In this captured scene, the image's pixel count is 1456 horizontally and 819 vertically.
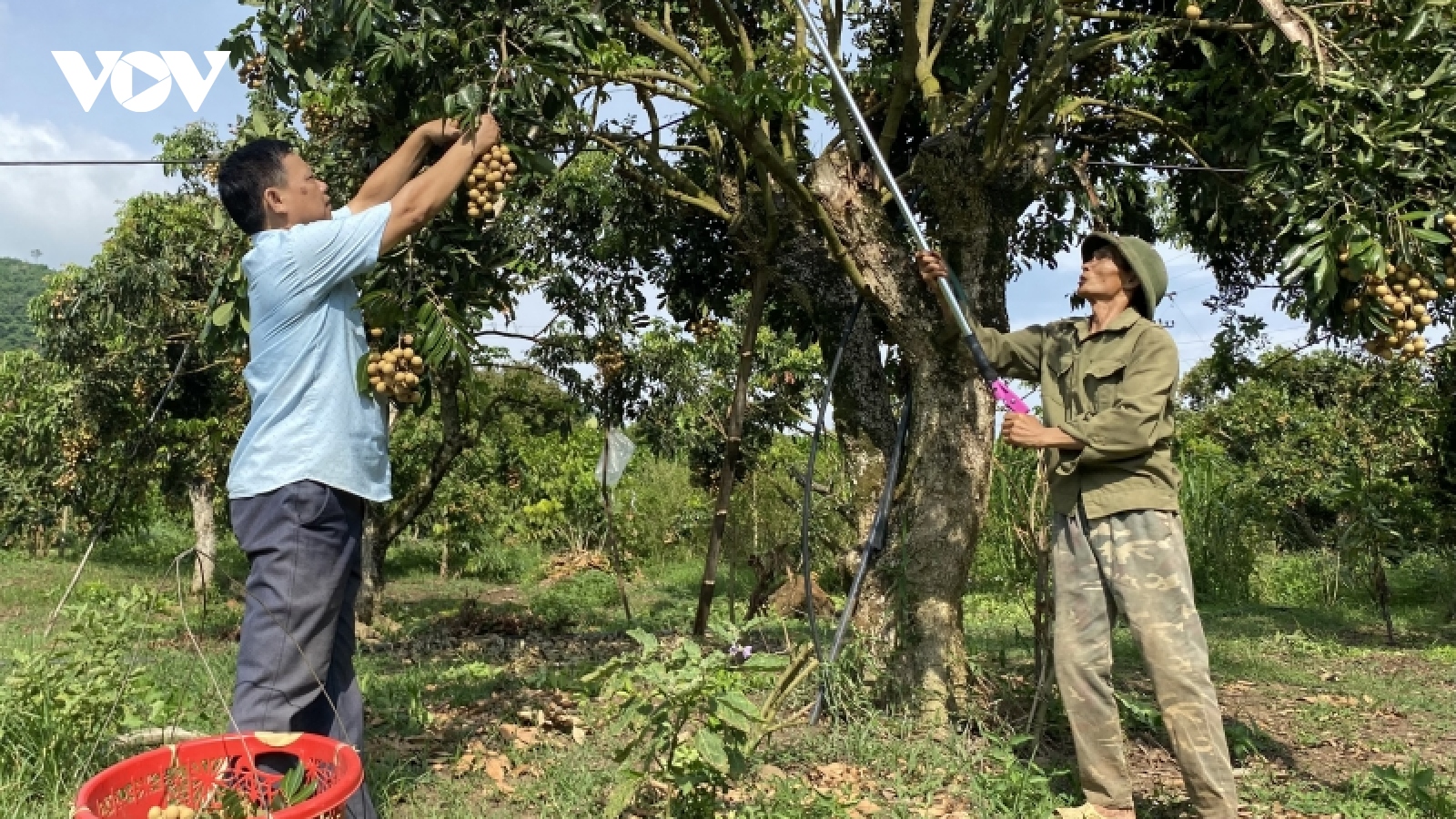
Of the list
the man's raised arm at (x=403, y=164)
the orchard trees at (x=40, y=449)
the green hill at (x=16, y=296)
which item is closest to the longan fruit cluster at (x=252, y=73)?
the man's raised arm at (x=403, y=164)

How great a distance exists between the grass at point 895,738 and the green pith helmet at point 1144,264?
4.77 feet

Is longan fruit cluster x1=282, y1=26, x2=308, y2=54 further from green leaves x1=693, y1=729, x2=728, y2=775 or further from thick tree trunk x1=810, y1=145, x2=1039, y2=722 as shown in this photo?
green leaves x1=693, y1=729, x2=728, y2=775

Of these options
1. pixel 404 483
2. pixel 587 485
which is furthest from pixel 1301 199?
pixel 587 485

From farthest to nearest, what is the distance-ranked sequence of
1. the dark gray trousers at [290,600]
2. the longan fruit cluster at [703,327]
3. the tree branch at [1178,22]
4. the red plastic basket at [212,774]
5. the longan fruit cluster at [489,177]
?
1. the longan fruit cluster at [703,327]
2. the tree branch at [1178,22]
3. the longan fruit cluster at [489,177]
4. the dark gray trousers at [290,600]
5. the red plastic basket at [212,774]

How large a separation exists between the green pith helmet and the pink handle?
459 mm

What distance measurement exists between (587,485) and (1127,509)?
38.1 feet

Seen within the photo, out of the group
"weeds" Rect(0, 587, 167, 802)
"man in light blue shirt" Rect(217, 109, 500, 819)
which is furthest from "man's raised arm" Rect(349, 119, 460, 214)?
"weeds" Rect(0, 587, 167, 802)

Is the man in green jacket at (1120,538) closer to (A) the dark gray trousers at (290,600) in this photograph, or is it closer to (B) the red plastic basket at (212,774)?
(A) the dark gray trousers at (290,600)

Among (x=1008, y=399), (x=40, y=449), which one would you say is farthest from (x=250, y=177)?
(x=40, y=449)

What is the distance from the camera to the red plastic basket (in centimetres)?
185

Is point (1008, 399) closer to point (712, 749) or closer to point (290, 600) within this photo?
point (712, 749)

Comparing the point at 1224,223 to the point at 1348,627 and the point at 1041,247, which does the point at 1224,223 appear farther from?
the point at 1348,627

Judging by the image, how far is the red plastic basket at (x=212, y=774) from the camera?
1.85 metres

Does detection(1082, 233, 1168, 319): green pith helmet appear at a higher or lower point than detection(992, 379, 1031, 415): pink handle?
higher
